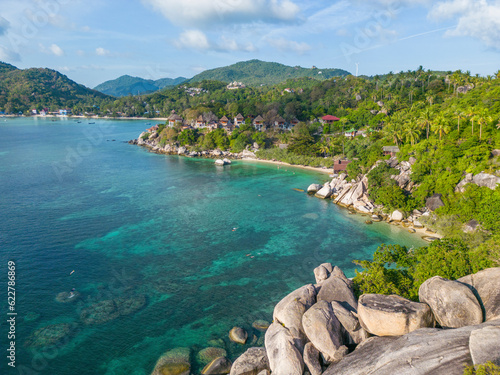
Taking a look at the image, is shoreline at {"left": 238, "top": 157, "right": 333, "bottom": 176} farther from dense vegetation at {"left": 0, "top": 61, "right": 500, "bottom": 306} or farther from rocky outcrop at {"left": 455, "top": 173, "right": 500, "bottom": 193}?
rocky outcrop at {"left": 455, "top": 173, "right": 500, "bottom": 193}

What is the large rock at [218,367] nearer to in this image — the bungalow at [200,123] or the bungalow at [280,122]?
the bungalow at [280,122]

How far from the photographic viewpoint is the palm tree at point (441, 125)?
41375 millimetres

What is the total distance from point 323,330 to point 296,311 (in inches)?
77.1

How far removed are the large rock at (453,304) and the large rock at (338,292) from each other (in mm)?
3538

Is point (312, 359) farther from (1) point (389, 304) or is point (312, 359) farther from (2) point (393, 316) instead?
(1) point (389, 304)

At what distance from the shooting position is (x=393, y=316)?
12.9 metres

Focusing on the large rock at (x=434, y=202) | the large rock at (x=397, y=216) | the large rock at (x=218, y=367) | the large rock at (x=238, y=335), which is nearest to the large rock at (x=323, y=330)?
Result: the large rock at (x=218, y=367)

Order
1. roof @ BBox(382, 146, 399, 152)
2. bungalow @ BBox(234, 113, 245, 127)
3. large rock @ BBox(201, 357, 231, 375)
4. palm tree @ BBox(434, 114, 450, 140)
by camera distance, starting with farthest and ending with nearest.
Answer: bungalow @ BBox(234, 113, 245, 127), roof @ BBox(382, 146, 399, 152), palm tree @ BBox(434, 114, 450, 140), large rock @ BBox(201, 357, 231, 375)

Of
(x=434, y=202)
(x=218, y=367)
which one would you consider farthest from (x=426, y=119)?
(x=218, y=367)

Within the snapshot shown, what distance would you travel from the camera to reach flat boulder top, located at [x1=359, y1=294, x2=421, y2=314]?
1316cm

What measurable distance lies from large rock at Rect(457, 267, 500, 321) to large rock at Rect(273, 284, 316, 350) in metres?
7.49

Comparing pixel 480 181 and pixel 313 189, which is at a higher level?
pixel 480 181

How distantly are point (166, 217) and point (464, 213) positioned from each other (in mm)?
32819

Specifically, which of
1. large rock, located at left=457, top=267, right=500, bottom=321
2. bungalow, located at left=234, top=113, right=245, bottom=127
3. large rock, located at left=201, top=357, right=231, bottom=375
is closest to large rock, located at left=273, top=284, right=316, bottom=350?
large rock, located at left=201, top=357, right=231, bottom=375
